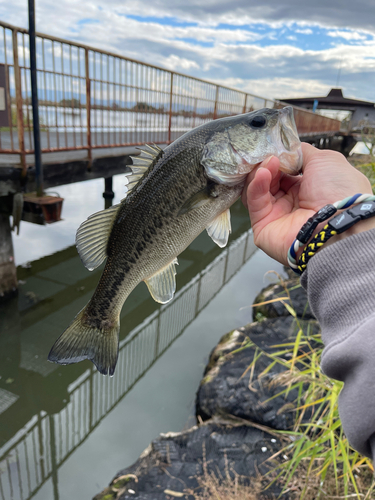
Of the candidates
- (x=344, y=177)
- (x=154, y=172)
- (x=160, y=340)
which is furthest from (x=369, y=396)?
(x=160, y=340)

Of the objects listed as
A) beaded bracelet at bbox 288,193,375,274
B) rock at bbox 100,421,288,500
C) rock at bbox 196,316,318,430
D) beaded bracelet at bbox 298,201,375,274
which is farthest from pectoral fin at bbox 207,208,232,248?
rock at bbox 100,421,288,500

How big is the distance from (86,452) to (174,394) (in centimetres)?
117

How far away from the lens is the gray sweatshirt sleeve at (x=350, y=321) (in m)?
0.86

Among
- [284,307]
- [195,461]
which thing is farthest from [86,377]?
[284,307]

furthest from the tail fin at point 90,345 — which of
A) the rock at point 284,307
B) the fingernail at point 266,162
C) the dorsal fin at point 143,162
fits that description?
the rock at point 284,307

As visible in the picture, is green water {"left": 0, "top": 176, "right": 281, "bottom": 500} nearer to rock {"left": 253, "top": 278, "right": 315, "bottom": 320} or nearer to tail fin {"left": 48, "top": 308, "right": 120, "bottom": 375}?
rock {"left": 253, "top": 278, "right": 315, "bottom": 320}

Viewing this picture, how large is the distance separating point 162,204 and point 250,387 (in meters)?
2.63

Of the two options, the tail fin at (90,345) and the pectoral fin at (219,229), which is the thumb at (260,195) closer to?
the pectoral fin at (219,229)

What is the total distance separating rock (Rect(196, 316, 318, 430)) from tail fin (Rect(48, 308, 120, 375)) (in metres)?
1.61

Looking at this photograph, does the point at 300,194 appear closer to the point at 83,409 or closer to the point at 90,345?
the point at 90,345

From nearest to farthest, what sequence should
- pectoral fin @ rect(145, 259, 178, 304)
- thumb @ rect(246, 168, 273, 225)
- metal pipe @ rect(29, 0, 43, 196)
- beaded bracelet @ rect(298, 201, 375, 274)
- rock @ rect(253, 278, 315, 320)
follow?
beaded bracelet @ rect(298, 201, 375, 274)
thumb @ rect(246, 168, 273, 225)
pectoral fin @ rect(145, 259, 178, 304)
metal pipe @ rect(29, 0, 43, 196)
rock @ rect(253, 278, 315, 320)

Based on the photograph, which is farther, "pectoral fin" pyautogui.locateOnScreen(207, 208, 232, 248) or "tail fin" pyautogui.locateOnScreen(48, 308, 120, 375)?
"pectoral fin" pyautogui.locateOnScreen(207, 208, 232, 248)

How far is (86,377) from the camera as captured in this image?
4656 mm

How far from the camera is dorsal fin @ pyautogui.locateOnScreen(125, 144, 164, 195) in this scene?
1.47 meters
